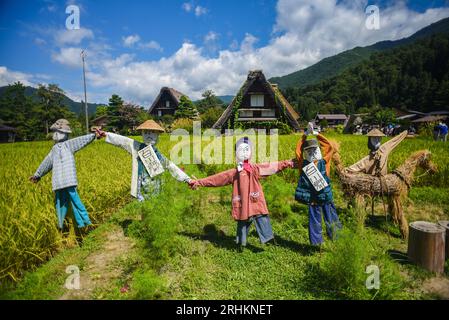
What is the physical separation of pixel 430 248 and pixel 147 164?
3.89 metres

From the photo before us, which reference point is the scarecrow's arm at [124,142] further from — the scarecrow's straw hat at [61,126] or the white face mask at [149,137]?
the scarecrow's straw hat at [61,126]

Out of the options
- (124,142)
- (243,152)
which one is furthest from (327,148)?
(124,142)

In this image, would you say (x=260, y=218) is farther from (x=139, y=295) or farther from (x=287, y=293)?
(x=139, y=295)

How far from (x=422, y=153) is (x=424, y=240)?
6.07 ft

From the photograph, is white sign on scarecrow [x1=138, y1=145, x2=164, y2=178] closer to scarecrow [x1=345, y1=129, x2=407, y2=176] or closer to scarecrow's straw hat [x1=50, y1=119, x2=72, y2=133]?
scarecrow's straw hat [x1=50, y1=119, x2=72, y2=133]

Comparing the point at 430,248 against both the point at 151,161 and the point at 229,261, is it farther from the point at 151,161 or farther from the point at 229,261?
the point at 151,161

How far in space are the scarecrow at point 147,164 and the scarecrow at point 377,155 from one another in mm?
3005

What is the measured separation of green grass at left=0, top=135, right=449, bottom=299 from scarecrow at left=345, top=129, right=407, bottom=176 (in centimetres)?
99

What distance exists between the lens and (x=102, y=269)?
3256mm

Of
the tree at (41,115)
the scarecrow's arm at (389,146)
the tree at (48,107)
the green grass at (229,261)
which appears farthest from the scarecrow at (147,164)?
the tree at (48,107)

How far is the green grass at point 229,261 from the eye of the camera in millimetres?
2607

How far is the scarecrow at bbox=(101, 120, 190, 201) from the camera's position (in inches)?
157

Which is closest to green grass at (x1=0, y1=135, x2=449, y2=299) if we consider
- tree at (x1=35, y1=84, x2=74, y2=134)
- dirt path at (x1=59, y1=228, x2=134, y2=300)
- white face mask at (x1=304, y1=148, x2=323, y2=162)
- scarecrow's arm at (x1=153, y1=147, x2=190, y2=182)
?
dirt path at (x1=59, y1=228, x2=134, y2=300)
